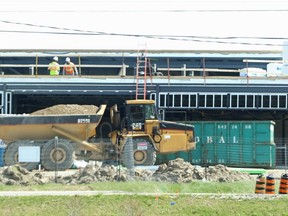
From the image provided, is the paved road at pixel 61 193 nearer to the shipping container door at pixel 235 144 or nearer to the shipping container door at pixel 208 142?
the shipping container door at pixel 208 142

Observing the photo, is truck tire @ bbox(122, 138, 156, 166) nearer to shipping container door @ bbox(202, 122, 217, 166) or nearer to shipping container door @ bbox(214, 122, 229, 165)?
shipping container door @ bbox(202, 122, 217, 166)

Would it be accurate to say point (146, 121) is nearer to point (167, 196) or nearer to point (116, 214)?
point (167, 196)

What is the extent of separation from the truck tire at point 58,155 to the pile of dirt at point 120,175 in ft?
13.0

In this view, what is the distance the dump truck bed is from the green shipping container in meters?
5.40

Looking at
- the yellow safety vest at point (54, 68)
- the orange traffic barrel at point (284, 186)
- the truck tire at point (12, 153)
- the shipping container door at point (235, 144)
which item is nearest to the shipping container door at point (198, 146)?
the shipping container door at point (235, 144)

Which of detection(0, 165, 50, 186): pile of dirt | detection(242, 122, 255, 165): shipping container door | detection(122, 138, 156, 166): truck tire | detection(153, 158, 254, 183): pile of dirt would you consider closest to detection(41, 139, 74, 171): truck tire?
detection(122, 138, 156, 166): truck tire

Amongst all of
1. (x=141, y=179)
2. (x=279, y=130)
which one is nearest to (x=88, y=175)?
(x=141, y=179)

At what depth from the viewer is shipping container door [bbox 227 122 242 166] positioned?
34.6 metres

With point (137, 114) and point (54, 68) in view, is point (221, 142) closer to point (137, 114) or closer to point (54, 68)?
point (137, 114)

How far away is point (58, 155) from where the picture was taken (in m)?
30.0

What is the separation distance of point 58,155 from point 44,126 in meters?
1.71

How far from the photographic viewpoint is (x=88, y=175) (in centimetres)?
2391

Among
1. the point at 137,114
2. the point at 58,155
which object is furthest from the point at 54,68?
the point at 58,155

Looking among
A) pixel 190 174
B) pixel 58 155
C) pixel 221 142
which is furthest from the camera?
pixel 221 142
